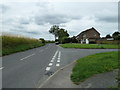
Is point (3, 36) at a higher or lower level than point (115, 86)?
higher

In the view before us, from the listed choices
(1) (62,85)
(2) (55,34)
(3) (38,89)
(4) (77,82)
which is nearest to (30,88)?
(3) (38,89)

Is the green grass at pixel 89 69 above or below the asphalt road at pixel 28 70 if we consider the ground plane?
above

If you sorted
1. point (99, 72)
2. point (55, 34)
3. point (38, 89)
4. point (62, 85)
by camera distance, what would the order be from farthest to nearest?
point (55, 34), point (99, 72), point (62, 85), point (38, 89)

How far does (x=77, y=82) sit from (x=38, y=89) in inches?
57.0

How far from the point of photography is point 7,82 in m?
5.54

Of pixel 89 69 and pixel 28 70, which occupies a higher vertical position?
pixel 89 69

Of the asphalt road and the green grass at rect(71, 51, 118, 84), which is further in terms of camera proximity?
the green grass at rect(71, 51, 118, 84)

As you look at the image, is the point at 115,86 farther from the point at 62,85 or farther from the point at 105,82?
the point at 62,85

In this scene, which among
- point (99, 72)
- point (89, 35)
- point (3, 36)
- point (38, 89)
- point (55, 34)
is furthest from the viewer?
point (55, 34)

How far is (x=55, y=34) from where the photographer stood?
4272 inches

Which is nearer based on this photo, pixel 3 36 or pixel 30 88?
pixel 30 88

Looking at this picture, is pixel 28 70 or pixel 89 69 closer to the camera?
pixel 89 69

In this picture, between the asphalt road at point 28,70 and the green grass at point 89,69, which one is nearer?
the asphalt road at point 28,70

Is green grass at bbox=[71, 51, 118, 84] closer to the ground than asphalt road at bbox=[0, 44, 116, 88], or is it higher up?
higher up
